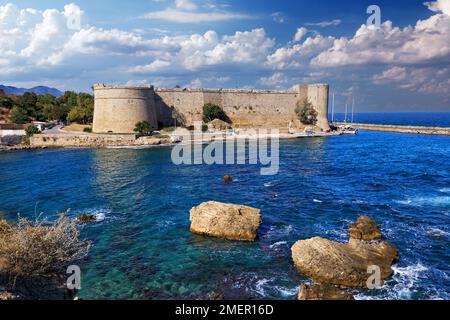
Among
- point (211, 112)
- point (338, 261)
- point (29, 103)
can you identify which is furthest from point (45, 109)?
point (338, 261)

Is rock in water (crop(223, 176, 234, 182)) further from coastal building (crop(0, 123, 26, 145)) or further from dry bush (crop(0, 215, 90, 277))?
coastal building (crop(0, 123, 26, 145))

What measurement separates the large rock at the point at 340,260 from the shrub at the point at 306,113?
5389cm

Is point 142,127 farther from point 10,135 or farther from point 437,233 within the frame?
point 437,233

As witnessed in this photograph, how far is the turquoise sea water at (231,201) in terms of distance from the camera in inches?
435

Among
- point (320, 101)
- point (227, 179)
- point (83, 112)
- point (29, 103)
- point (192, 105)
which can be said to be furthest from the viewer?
point (320, 101)

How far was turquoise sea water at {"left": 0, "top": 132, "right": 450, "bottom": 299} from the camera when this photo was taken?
1105 centimetres

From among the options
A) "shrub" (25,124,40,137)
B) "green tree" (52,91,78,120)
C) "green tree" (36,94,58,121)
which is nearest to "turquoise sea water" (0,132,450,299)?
"shrub" (25,124,40,137)

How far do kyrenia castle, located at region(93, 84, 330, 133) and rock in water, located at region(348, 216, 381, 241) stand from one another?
41635 millimetres

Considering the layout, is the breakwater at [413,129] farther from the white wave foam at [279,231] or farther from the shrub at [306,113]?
the white wave foam at [279,231]

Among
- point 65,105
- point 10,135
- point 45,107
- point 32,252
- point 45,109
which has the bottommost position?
point 32,252

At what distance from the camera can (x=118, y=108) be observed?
50.2 meters

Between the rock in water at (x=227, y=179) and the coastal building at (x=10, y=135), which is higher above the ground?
the coastal building at (x=10, y=135)

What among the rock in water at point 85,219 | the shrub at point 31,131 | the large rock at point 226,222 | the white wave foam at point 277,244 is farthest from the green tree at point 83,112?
the white wave foam at point 277,244

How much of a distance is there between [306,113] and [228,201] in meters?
48.1
